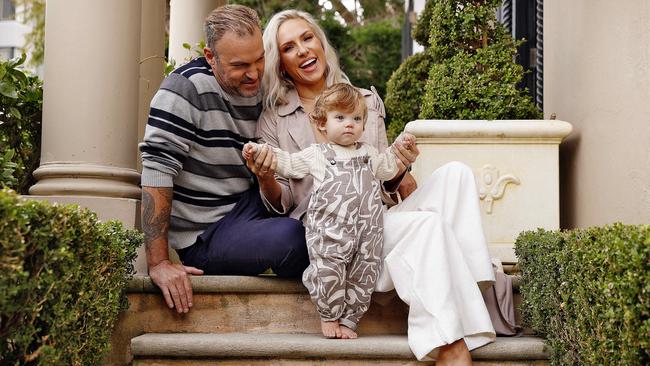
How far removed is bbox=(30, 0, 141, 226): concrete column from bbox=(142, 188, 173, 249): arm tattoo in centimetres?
57

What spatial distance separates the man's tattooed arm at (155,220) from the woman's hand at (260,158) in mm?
385

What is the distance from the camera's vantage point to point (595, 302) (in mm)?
2359

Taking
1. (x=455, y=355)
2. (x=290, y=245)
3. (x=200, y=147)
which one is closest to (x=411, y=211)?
(x=290, y=245)

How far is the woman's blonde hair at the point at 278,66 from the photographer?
367 cm

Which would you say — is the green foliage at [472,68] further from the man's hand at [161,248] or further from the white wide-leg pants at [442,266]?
the man's hand at [161,248]

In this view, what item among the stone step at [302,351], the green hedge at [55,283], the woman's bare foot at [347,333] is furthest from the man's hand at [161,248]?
the woman's bare foot at [347,333]

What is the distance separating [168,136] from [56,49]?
3.21ft

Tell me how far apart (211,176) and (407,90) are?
13.8 feet

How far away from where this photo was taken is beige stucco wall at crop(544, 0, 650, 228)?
356cm

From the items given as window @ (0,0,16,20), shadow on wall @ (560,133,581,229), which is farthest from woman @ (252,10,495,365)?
window @ (0,0,16,20)

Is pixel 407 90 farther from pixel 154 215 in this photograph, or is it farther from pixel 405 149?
pixel 154 215

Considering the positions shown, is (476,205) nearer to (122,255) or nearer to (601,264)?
(601,264)

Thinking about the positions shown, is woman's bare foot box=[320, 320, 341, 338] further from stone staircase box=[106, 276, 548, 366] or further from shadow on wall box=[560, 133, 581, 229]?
shadow on wall box=[560, 133, 581, 229]

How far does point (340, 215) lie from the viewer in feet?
10.1
